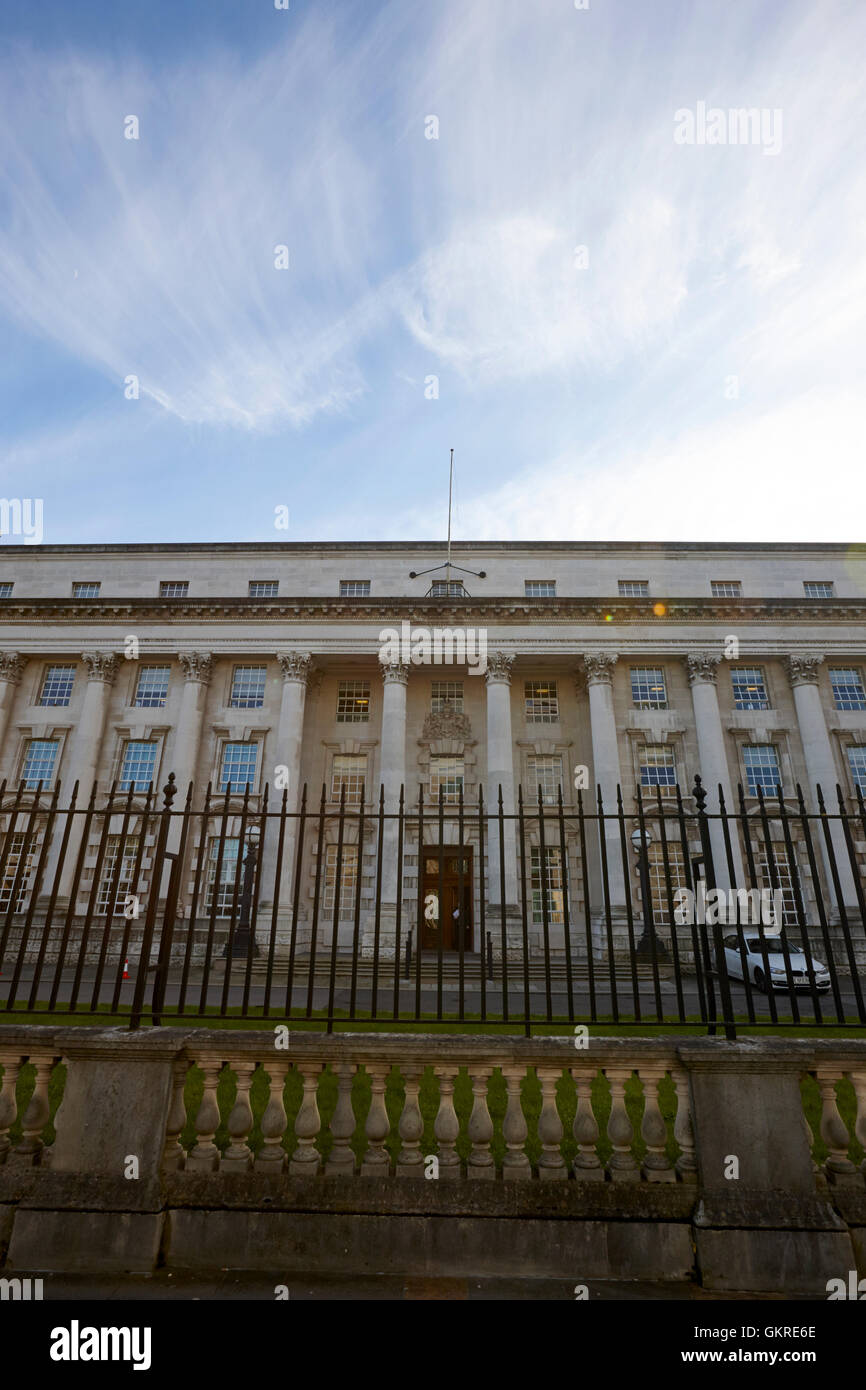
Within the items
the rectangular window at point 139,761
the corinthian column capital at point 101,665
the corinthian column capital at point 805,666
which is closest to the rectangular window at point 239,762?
the rectangular window at point 139,761

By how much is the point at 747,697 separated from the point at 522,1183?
32.6 metres

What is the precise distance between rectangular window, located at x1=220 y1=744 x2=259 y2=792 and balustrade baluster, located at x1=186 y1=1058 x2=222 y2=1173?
28.5m

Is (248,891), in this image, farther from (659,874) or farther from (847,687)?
(847,687)

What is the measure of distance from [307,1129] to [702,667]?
3146cm

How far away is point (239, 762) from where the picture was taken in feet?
109

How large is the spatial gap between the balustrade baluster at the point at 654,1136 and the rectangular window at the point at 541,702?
30.4 meters

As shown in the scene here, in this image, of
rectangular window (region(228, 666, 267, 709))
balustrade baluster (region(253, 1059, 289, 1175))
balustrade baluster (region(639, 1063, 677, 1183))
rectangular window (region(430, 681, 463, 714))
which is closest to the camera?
balustrade baluster (region(639, 1063, 677, 1183))

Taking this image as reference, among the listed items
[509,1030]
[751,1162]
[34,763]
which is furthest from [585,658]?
[751,1162]

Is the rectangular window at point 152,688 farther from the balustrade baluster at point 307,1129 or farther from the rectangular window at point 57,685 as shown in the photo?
the balustrade baluster at point 307,1129

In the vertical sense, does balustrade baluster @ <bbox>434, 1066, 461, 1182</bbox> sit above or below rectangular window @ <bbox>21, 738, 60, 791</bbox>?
below

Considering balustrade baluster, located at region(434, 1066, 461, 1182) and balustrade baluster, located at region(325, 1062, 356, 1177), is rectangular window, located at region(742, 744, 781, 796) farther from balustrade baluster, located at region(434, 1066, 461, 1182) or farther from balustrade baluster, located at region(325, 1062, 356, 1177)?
balustrade baluster, located at region(325, 1062, 356, 1177)

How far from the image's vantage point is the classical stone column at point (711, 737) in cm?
3034

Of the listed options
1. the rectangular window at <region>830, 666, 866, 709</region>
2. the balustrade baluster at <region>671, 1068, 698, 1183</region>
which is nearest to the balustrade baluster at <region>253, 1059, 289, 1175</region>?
the balustrade baluster at <region>671, 1068, 698, 1183</region>

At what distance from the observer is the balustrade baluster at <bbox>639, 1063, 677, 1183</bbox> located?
4.74 metres
